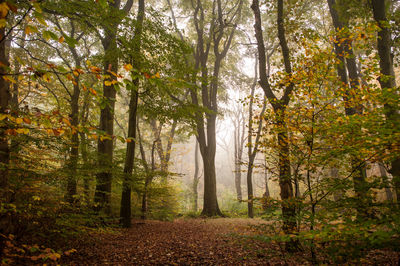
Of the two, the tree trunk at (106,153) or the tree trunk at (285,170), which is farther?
the tree trunk at (106,153)

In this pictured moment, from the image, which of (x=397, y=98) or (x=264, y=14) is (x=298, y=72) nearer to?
(x=397, y=98)

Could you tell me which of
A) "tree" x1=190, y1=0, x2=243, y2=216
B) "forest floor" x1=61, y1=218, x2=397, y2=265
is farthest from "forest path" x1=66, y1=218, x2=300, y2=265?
"tree" x1=190, y1=0, x2=243, y2=216

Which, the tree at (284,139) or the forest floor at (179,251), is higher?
the tree at (284,139)

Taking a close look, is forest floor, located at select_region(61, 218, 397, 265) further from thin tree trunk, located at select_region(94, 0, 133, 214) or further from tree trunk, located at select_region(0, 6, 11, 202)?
tree trunk, located at select_region(0, 6, 11, 202)

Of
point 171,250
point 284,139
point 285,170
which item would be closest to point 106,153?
point 171,250

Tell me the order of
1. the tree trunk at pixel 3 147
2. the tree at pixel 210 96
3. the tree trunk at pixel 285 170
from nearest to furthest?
1. the tree trunk at pixel 3 147
2. the tree trunk at pixel 285 170
3. the tree at pixel 210 96

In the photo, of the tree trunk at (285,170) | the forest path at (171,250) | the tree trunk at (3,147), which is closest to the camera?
the tree trunk at (3,147)

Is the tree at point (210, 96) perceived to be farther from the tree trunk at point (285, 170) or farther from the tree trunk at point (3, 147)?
the tree trunk at point (3, 147)

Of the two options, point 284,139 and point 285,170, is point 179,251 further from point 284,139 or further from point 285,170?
Result: point 284,139

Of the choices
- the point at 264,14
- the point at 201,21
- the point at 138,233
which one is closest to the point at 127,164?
the point at 138,233

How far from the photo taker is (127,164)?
23.5ft

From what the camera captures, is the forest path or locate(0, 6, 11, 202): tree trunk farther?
the forest path

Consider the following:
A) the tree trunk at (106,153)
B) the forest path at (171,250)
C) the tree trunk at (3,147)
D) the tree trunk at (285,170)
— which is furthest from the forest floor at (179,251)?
the tree trunk at (3,147)

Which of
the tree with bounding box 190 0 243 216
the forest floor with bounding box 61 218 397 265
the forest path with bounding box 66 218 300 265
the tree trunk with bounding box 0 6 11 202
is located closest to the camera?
the tree trunk with bounding box 0 6 11 202
